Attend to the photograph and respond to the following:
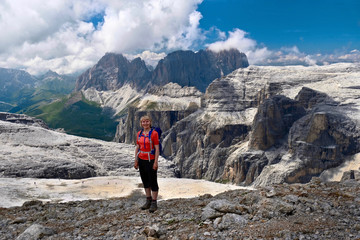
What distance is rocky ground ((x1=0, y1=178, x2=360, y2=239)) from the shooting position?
28.2ft

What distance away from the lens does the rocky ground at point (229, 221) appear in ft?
28.2

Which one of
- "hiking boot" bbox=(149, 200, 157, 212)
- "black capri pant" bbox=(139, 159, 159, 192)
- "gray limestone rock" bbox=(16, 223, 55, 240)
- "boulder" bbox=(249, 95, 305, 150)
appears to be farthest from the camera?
"boulder" bbox=(249, 95, 305, 150)

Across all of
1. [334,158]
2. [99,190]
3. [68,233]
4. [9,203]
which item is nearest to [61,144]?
[99,190]

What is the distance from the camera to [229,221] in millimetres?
9648

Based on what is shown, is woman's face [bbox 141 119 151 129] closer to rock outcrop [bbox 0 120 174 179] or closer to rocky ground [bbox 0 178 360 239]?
rocky ground [bbox 0 178 360 239]

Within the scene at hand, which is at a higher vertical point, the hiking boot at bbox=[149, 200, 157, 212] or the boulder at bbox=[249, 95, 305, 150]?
the boulder at bbox=[249, 95, 305, 150]

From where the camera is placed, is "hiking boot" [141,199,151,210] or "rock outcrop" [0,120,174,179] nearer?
"hiking boot" [141,199,151,210]

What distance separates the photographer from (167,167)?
65312 millimetres

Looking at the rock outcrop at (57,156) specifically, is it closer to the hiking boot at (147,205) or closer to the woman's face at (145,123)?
the hiking boot at (147,205)

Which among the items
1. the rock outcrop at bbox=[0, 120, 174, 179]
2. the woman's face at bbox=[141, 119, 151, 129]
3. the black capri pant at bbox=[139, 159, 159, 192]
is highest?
the woman's face at bbox=[141, 119, 151, 129]

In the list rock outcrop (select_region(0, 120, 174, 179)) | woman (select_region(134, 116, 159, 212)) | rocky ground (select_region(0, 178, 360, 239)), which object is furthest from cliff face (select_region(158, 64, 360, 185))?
rocky ground (select_region(0, 178, 360, 239))

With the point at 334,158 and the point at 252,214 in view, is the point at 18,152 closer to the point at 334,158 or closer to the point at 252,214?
the point at 252,214

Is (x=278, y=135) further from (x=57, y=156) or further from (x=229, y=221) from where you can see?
(x=229, y=221)

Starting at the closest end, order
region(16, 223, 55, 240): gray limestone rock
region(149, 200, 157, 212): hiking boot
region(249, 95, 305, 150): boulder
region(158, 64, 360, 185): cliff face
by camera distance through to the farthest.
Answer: region(16, 223, 55, 240): gray limestone rock, region(149, 200, 157, 212): hiking boot, region(158, 64, 360, 185): cliff face, region(249, 95, 305, 150): boulder
